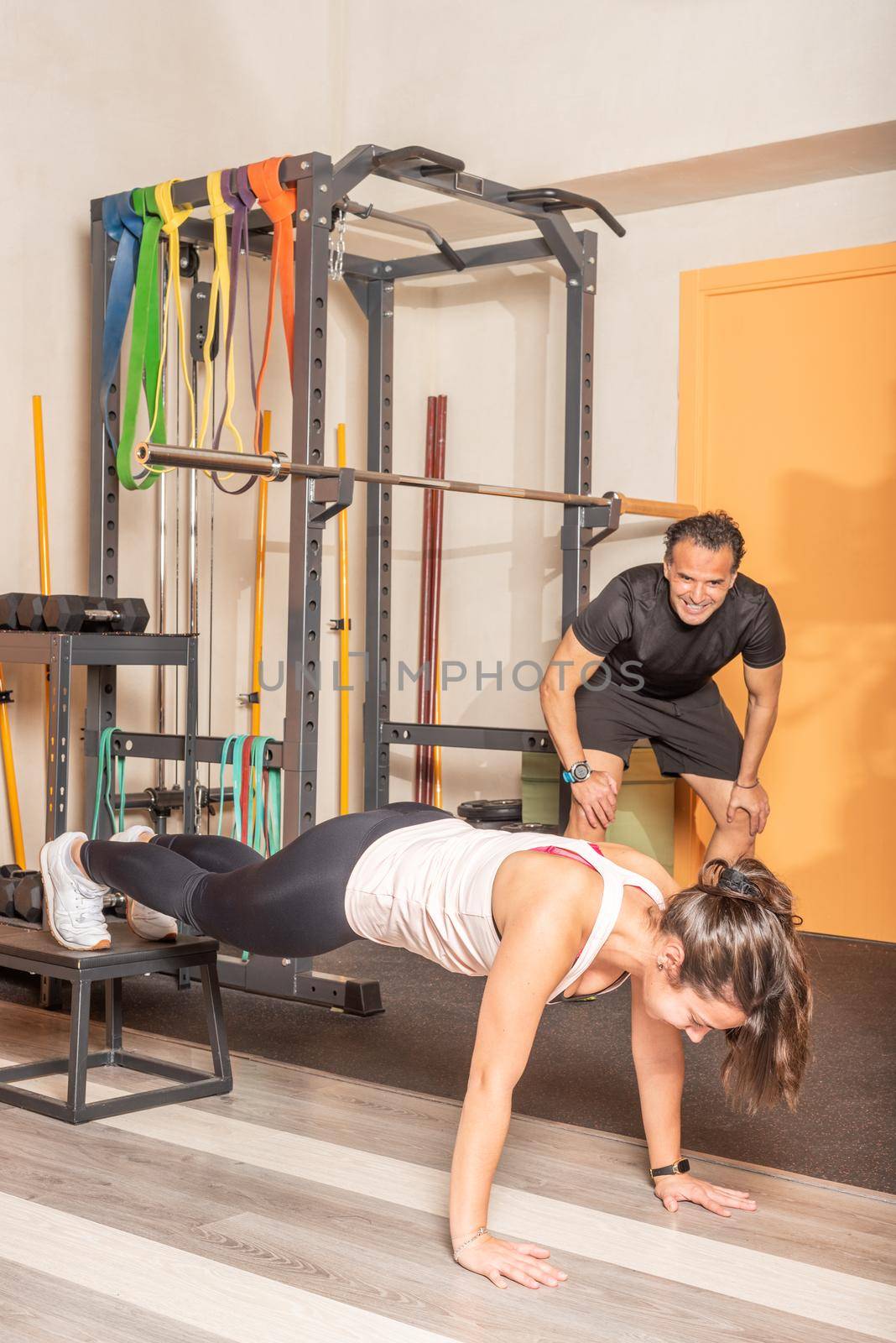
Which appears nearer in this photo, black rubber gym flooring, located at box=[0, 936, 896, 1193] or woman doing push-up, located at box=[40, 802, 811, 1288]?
woman doing push-up, located at box=[40, 802, 811, 1288]

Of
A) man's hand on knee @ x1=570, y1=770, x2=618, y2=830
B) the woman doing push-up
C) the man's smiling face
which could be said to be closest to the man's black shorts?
man's hand on knee @ x1=570, y1=770, x2=618, y2=830

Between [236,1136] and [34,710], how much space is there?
1799mm

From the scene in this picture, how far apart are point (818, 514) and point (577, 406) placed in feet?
2.78

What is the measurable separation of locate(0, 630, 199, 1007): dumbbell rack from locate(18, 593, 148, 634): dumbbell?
2.1 inches

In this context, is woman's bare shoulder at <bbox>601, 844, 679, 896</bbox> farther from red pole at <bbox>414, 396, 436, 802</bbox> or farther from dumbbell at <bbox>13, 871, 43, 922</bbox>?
red pole at <bbox>414, 396, 436, 802</bbox>

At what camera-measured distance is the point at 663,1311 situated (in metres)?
1.75

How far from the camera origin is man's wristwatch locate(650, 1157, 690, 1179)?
2.13 m

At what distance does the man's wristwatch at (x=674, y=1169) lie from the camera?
2.13 m

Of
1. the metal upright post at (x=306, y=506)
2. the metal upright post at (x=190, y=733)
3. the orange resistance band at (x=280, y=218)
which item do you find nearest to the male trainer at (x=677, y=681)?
the metal upright post at (x=306, y=506)

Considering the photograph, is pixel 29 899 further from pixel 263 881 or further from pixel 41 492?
pixel 41 492

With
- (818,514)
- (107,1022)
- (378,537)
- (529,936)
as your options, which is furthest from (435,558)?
(529,936)

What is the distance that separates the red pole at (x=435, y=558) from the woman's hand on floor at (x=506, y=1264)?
3219mm

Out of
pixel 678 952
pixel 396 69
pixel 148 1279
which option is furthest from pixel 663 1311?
pixel 396 69

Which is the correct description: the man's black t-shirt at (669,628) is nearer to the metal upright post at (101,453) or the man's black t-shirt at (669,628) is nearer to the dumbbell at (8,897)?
the metal upright post at (101,453)
